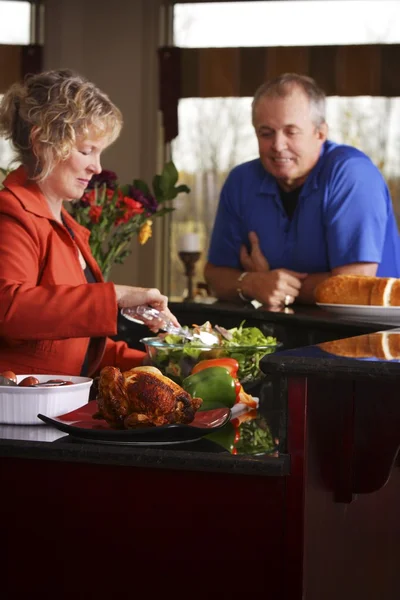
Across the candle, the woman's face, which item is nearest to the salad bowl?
the woman's face

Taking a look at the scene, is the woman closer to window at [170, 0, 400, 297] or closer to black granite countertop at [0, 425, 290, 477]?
black granite countertop at [0, 425, 290, 477]

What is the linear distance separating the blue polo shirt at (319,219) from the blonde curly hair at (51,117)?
1130 mm

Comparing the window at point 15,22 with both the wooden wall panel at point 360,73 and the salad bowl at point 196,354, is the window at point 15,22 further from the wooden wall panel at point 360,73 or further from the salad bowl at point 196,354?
the salad bowl at point 196,354

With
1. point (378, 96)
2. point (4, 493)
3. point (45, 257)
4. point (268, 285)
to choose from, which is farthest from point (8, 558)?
point (378, 96)

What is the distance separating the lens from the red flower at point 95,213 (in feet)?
9.75

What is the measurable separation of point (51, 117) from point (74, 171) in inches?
5.2

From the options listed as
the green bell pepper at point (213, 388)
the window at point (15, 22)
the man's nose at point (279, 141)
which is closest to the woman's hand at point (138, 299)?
the green bell pepper at point (213, 388)

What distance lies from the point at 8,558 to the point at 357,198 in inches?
83.3

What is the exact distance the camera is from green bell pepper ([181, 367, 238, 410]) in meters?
1.62

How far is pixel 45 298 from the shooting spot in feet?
6.46

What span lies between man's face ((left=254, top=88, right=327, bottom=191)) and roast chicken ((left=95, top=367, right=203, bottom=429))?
1.98 meters

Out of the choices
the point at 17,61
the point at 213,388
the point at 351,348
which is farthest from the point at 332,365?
the point at 17,61

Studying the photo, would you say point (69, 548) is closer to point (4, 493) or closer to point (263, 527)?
point (4, 493)

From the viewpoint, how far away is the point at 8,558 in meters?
1.33
